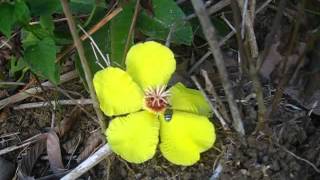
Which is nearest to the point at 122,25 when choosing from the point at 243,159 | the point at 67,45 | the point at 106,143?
the point at 67,45

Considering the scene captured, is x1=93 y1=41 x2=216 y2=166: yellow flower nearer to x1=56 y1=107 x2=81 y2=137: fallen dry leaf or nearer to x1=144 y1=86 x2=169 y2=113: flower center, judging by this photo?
x1=144 y1=86 x2=169 y2=113: flower center

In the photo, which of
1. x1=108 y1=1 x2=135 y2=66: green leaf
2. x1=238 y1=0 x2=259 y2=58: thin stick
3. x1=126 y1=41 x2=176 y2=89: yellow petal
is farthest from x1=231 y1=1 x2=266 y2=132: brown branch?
x1=108 y1=1 x2=135 y2=66: green leaf

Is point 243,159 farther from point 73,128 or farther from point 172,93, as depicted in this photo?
point 73,128

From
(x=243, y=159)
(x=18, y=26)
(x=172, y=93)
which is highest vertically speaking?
(x=18, y=26)

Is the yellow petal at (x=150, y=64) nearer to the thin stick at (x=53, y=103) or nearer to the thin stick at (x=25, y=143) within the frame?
the thin stick at (x=53, y=103)

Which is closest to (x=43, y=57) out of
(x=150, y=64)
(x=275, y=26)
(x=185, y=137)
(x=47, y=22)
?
(x=47, y=22)

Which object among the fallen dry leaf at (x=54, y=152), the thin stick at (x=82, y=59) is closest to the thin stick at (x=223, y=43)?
the thin stick at (x=82, y=59)

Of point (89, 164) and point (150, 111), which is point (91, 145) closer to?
point (89, 164)
